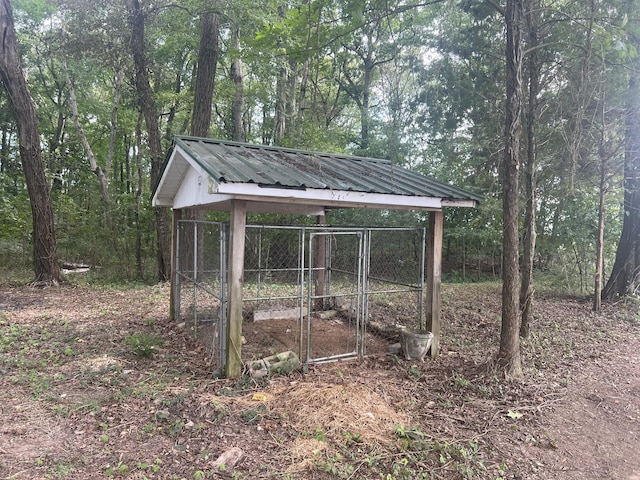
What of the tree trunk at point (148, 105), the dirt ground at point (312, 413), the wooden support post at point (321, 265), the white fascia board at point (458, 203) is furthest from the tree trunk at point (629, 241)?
the tree trunk at point (148, 105)

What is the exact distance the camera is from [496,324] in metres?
7.36

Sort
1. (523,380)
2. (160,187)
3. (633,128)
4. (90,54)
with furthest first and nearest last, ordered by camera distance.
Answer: (90,54)
(633,128)
(160,187)
(523,380)

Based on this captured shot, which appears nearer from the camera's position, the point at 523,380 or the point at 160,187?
the point at 523,380

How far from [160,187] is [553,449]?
616 cm

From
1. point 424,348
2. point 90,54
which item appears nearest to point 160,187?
point 424,348

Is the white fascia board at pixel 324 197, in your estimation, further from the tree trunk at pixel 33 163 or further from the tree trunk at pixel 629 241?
the tree trunk at pixel 33 163

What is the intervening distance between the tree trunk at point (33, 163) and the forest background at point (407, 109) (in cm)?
156

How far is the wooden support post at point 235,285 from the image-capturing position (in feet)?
13.8

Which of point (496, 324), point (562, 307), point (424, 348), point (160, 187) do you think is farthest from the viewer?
point (562, 307)

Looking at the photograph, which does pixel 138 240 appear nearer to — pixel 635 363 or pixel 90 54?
pixel 90 54

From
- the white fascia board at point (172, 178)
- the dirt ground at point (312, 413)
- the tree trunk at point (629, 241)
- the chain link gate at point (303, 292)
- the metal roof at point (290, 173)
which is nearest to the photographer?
the dirt ground at point (312, 413)

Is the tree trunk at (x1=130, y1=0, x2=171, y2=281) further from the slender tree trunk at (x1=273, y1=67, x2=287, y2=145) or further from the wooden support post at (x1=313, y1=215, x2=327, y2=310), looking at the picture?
the wooden support post at (x1=313, y1=215, x2=327, y2=310)

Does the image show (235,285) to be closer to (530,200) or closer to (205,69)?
(530,200)

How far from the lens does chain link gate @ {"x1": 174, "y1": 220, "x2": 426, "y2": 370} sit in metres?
5.13
